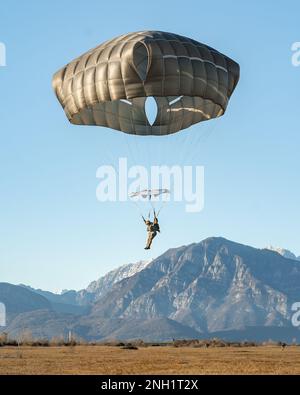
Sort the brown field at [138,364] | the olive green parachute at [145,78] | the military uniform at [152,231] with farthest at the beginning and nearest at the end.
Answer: the military uniform at [152,231] → the olive green parachute at [145,78] → the brown field at [138,364]

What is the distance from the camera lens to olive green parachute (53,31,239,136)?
47125 mm

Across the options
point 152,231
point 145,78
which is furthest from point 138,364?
point 145,78

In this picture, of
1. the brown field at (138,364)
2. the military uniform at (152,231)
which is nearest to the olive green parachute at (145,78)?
the military uniform at (152,231)

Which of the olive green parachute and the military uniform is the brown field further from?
the olive green parachute

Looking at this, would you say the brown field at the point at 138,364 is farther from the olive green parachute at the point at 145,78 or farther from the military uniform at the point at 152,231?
the olive green parachute at the point at 145,78

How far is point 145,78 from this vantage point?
4734cm

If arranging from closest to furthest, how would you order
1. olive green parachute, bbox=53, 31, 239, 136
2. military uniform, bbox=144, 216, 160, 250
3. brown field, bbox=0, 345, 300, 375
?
→ brown field, bbox=0, 345, 300, 375
olive green parachute, bbox=53, 31, 239, 136
military uniform, bbox=144, 216, 160, 250

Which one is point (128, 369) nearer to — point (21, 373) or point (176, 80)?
point (21, 373)

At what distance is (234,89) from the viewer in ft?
177

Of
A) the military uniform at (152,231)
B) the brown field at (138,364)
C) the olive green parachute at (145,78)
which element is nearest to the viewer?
the brown field at (138,364)

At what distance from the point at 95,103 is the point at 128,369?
17100mm

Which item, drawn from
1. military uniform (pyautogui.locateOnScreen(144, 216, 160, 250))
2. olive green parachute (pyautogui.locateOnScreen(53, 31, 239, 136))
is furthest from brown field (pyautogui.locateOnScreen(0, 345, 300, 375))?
olive green parachute (pyautogui.locateOnScreen(53, 31, 239, 136))

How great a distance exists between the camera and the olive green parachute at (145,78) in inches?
1855
